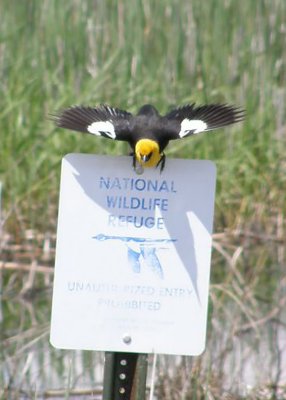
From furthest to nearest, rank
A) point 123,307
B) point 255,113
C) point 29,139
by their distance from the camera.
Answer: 1. point 255,113
2. point 29,139
3. point 123,307

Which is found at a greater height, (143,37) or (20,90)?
(143,37)

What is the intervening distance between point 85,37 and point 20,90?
0.61 meters

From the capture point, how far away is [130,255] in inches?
86.1

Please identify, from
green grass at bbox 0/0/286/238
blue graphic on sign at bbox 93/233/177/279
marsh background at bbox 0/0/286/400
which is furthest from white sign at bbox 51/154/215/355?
green grass at bbox 0/0/286/238

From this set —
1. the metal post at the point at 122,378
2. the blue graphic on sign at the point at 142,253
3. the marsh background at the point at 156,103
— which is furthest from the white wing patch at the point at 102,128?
the marsh background at the point at 156,103

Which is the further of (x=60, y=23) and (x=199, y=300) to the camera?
(x=60, y=23)

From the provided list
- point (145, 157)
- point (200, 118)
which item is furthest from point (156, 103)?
point (145, 157)

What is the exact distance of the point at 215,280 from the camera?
15.5 ft

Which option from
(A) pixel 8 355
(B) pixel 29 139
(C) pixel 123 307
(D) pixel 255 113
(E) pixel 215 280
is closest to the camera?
(C) pixel 123 307

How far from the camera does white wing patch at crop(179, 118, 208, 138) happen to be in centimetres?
239

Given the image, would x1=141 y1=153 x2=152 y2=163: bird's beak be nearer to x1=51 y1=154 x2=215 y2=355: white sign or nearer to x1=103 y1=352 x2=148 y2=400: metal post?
x1=51 y1=154 x2=215 y2=355: white sign

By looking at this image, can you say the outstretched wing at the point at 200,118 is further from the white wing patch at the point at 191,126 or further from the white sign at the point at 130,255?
the white sign at the point at 130,255

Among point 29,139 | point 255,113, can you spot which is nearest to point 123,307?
point 29,139

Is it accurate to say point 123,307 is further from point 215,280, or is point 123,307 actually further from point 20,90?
point 20,90
